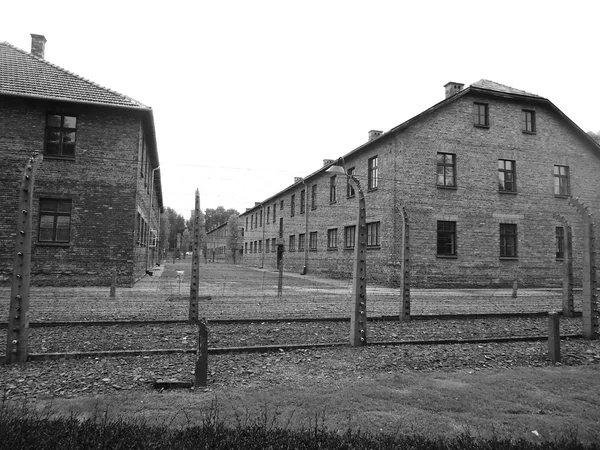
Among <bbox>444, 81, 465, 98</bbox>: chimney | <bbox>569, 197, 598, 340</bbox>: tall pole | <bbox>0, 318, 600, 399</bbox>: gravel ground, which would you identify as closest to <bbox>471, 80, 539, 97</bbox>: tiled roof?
<bbox>444, 81, 465, 98</bbox>: chimney

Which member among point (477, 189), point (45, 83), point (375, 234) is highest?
point (45, 83)

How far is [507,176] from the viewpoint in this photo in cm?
2225

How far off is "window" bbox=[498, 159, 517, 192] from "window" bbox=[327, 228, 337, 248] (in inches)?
384

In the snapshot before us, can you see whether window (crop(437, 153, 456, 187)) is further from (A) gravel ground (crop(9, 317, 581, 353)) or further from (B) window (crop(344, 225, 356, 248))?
(A) gravel ground (crop(9, 317, 581, 353))

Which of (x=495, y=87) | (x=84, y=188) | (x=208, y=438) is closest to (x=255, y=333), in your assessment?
(x=208, y=438)

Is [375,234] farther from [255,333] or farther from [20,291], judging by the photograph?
[20,291]

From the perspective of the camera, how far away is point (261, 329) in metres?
8.47

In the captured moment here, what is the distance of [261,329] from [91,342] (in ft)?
9.90

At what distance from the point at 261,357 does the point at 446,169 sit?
17.7 metres

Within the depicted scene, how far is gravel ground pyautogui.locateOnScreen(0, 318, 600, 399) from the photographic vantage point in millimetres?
4984

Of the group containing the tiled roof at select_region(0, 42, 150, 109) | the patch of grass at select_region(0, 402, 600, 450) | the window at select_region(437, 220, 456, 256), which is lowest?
the patch of grass at select_region(0, 402, 600, 450)

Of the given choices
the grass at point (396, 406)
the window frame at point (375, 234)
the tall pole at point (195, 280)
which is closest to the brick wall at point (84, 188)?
the tall pole at point (195, 280)

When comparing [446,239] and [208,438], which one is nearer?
[208,438]

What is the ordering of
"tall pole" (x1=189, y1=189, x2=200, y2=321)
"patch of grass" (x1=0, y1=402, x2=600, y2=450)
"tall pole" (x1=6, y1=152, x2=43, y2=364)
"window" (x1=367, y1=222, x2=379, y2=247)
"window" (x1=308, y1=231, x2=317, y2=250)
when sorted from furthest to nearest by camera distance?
"window" (x1=308, y1=231, x2=317, y2=250)
"window" (x1=367, y1=222, x2=379, y2=247)
"tall pole" (x1=189, y1=189, x2=200, y2=321)
"tall pole" (x1=6, y1=152, x2=43, y2=364)
"patch of grass" (x1=0, y1=402, x2=600, y2=450)
